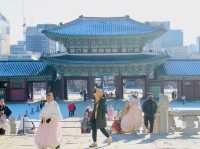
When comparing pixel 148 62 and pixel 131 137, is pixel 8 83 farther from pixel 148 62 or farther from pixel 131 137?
pixel 131 137

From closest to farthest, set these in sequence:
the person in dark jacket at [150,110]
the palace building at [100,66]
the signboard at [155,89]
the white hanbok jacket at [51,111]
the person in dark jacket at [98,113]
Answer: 1. the white hanbok jacket at [51,111]
2. the person in dark jacket at [98,113]
3. the person in dark jacket at [150,110]
4. the palace building at [100,66]
5. the signboard at [155,89]

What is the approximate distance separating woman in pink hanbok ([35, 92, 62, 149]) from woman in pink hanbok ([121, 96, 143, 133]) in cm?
409

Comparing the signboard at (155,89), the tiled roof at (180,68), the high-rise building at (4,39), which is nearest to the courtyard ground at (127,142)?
the signboard at (155,89)

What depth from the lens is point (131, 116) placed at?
51.8 ft

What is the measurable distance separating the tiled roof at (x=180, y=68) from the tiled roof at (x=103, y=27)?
12.1 ft

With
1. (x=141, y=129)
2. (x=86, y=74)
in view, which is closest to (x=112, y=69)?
(x=86, y=74)

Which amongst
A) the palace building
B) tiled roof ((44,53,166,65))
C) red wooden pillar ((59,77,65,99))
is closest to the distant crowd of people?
tiled roof ((44,53,166,65))

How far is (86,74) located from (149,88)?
19.2 ft

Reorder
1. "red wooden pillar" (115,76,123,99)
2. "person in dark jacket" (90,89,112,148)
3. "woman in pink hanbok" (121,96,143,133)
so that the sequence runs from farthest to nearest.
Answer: "red wooden pillar" (115,76,123,99)
"woman in pink hanbok" (121,96,143,133)
"person in dark jacket" (90,89,112,148)

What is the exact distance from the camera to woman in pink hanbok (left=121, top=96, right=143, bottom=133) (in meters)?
15.7

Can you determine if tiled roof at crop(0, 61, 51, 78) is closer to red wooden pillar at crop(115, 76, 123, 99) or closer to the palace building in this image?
the palace building

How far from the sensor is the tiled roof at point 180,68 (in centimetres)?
4506

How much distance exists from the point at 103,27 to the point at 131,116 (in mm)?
32146

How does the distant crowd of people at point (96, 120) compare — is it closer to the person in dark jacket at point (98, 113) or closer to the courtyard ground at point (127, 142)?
the person in dark jacket at point (98, 113)
